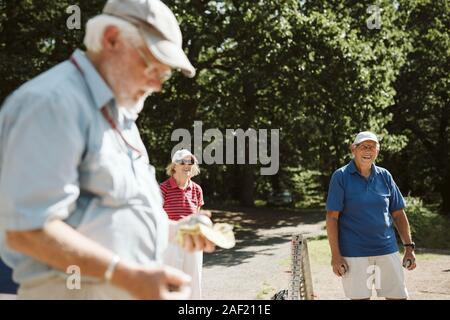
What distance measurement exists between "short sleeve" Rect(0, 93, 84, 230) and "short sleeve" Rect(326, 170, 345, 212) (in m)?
3.91

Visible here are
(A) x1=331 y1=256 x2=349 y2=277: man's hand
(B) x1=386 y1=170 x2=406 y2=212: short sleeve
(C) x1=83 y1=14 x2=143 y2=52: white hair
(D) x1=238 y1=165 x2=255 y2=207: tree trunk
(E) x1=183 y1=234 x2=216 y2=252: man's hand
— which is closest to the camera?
(C) x1=83 y1=14 x2=143 y2=52: white hair

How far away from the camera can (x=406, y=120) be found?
2873 cm

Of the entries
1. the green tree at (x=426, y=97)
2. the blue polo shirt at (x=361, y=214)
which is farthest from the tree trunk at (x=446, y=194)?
the blue polo shirt at (x=361, y=214)

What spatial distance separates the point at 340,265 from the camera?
4980 mm

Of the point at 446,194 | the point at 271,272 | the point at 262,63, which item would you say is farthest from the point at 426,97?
the point at 271,272

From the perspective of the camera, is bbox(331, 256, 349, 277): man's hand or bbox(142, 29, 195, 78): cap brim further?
bbox(331, 256, 349, 277): man's hand

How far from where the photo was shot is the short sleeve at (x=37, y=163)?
137 centimetres

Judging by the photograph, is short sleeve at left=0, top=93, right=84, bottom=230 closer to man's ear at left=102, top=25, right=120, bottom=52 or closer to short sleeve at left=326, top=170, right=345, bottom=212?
man's ear at left=102, top=25, right=120, bottom=52

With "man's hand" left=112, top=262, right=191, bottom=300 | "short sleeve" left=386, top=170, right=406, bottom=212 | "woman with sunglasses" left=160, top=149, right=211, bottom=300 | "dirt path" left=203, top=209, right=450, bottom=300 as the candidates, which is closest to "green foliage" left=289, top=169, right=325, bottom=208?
"dirt path" left=203, top=209, right=450, bottom=300

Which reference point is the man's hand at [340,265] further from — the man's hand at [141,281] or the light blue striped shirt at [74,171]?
the man's hand at [141,281]

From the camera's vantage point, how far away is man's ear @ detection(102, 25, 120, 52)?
5.31ft

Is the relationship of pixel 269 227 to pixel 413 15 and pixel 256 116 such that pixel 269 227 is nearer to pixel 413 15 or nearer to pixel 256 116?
pixel 256 116

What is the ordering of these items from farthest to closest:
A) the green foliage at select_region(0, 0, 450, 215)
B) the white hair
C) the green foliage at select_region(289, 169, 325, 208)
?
the green foliage at select_region(289, 169, 325, 208)
the green foliage at select_region(0, 0, 450, 215)
the white hair
